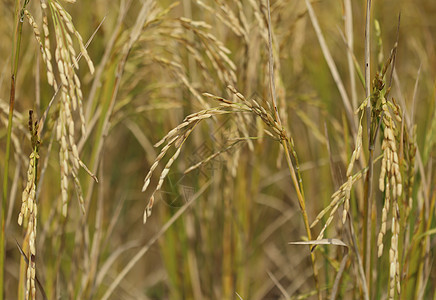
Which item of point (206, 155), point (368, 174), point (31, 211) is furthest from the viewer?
point (206, 155)

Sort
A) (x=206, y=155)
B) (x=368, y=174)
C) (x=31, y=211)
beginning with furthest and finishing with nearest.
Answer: (x=206, y=155) → (x=368, y=174) → (x=31, y=211)

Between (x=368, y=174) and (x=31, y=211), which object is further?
(x=368, y=174)

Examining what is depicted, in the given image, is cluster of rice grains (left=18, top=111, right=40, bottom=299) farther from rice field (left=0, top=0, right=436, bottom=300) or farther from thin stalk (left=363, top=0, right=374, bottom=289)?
thin stalk (left=363, top=0, right=374, bottom=289)

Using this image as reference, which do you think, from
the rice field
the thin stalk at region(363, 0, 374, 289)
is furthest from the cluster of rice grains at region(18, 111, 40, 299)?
the thin stalk at region(363, 0, 374, 289)

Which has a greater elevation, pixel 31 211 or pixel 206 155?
pixel 31 211

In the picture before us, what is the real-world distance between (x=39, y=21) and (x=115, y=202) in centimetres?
73

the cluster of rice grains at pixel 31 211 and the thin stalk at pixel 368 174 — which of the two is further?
the thin stalk at pixel 368 174

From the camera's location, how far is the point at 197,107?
4.97 ft

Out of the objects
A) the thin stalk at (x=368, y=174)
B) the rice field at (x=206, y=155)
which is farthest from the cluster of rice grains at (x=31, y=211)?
the thin stalk at (x=368, y=174)

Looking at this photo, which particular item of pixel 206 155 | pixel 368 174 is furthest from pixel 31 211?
pixel 206 155

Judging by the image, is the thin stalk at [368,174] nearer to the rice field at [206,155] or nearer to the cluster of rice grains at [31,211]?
the rice field at [206,155]

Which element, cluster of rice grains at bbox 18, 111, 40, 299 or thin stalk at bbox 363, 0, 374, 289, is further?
thin stalk at bbox 363, 0, 374, 289

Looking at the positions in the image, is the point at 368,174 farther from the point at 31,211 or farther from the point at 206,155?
the point at 206,155

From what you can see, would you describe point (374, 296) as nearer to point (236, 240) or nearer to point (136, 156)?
point (236, 240)
